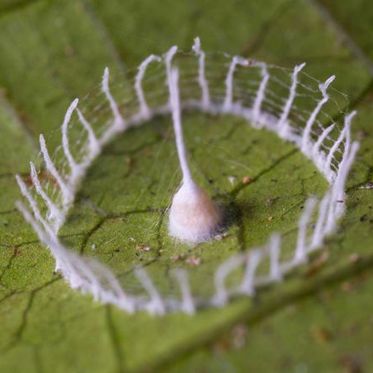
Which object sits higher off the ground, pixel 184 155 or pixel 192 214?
pixel 184 155

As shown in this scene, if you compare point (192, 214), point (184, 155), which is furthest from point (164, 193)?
point (184, 155)

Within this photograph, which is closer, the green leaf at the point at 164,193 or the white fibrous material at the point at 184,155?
the green leaf at the point at 164,193

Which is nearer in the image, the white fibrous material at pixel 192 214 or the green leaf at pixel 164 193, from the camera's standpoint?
the green leaf at pixel 164 193

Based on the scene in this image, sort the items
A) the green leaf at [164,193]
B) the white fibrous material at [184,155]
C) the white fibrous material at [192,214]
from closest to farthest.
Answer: the green leaf at [164,193]
the white fibrous material at [184,155]
the white fibrous material at [192,214]

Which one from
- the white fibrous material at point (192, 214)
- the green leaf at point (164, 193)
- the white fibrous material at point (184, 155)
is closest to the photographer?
the green leaf at point (164, 193)

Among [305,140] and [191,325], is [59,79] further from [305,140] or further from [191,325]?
[191,325]

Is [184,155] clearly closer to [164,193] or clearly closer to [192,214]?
[192,214]

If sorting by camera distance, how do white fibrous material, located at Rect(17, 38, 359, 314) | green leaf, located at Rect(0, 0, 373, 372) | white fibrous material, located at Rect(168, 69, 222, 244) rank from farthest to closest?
white fibrous material, located at Rect(168, 69, 222, 244) → white fibrous material, located at Rect(17, 38, 359, 314) → green leaf, located at Rect(0, 0, 373, 372)

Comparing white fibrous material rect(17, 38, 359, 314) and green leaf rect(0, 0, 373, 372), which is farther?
white fibrous material rect(17, 38, 359, 314)

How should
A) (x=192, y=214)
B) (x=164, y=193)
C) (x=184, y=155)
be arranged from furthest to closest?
(x=164, y=193), (x=192, y=214), (x=184, y=155)

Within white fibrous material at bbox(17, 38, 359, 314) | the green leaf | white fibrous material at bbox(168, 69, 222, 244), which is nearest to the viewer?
the green leaf
